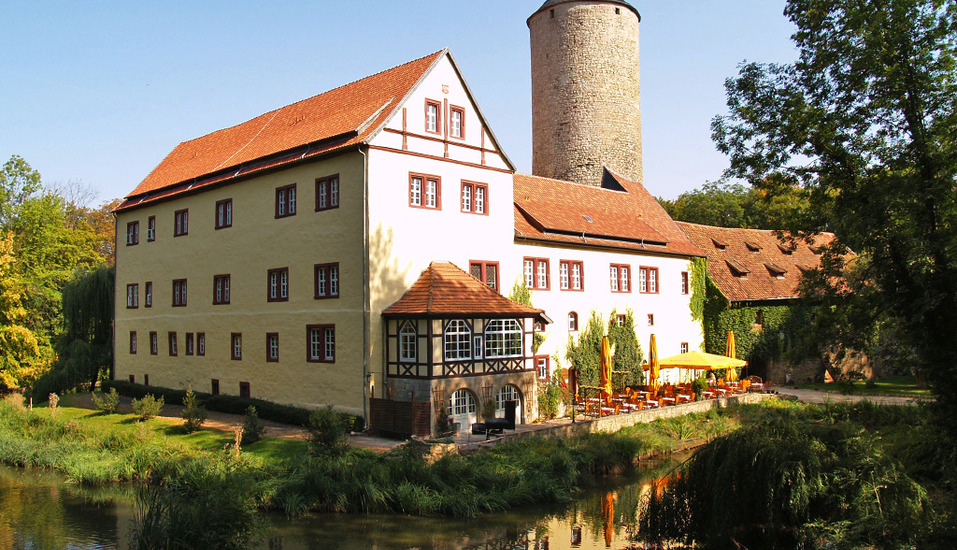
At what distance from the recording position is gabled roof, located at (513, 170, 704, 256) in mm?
26281

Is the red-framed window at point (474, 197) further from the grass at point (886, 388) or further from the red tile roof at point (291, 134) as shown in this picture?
the grass at point (886, 388)

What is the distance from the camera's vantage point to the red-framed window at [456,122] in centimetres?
2245

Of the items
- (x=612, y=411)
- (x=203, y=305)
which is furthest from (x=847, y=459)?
(x=203, y=305)

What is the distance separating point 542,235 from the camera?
83.5 ft

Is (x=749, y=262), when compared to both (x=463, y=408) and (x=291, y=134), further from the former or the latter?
(x=291, y=134)

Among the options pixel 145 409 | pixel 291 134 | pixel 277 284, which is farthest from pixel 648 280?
pixel 145 409

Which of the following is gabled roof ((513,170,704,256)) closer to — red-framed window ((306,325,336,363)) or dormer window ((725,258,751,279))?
dormer window ((725,258,751,279))

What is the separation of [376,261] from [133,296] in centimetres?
1587

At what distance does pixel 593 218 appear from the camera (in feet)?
95.5

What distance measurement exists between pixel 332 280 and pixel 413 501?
869 cm

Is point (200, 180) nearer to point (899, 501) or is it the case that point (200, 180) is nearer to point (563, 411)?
point (563, 411)

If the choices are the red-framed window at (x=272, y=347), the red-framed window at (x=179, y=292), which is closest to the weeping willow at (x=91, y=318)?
the red-framed window at (x=179, y=292)

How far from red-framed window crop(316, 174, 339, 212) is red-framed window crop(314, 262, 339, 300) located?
171 centimetres

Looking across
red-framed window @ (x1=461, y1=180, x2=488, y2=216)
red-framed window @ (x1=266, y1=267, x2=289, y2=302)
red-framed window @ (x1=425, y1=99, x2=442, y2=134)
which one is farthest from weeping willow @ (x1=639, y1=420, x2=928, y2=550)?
red-framed window @ (x1=266, y1=267, x2=289, y2=302)
